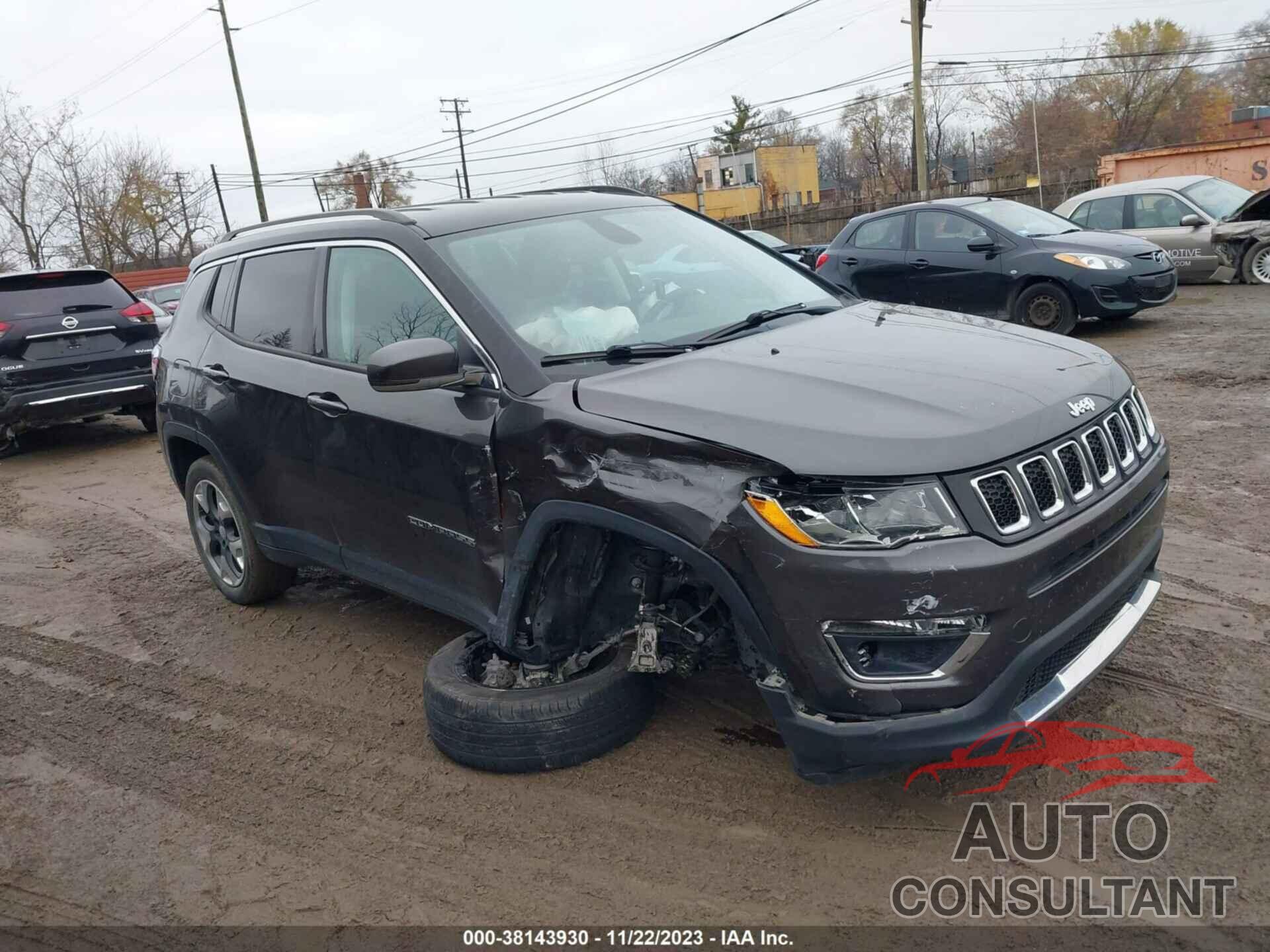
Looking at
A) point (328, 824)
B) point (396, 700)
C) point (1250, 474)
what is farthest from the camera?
point (1250, 474)

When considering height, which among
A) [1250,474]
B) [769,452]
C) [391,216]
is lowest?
[1250,474]

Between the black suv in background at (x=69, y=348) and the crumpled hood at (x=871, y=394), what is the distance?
8564mm

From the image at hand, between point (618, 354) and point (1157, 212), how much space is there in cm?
1309

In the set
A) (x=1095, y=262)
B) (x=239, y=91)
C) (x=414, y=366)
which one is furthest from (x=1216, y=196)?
(x=239, y=91)

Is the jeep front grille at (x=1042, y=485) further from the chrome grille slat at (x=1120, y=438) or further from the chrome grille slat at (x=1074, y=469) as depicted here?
the chrome grille slat at (x=1120, y=438)

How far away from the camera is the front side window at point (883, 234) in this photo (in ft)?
38.1

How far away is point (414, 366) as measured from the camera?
10.4ft

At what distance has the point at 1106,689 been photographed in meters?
3.54

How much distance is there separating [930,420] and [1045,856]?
1244 mm

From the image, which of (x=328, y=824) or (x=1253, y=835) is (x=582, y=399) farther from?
(x=1253, y=835)

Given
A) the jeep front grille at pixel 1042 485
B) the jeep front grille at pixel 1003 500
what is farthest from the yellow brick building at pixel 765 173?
the jeep front grille at pixel 1003 500

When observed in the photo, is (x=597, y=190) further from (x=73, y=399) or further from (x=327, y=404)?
(x=73, y=399)

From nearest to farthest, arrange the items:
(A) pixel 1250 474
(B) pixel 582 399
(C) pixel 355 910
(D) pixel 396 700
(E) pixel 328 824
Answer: (C) pixel 355 910 → (B) pixel 582 399 → (E) pixel 328 824 → (D) pixel 396 700 → (A) pixel 1250 474

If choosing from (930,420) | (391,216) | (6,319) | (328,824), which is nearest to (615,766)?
(328,824)
